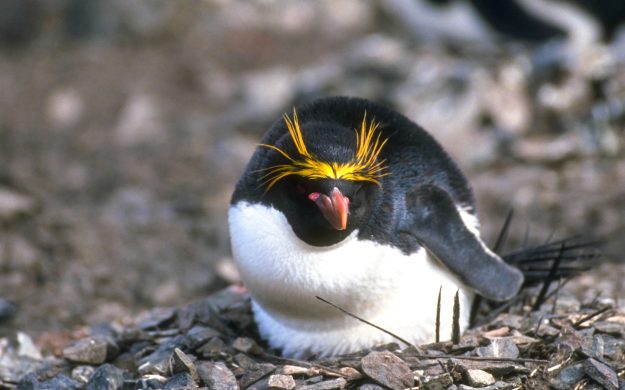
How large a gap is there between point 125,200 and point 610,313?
4.07 meters

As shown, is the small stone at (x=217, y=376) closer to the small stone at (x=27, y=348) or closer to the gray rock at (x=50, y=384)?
the gray rock at (x=50, y=384)

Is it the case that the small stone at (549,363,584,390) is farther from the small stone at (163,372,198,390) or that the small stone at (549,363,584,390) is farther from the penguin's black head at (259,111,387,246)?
the small stone at (163,372,198,390)

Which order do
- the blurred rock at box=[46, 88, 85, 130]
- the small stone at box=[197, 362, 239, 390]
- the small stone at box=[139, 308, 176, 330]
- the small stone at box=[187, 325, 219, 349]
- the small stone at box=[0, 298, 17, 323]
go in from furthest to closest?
the blurred rock at box=[46, 88, 85, 130]
the small stone at box=[0, 298, 17, 323]
the small stone at box=[139, 308, 176, 330]
the small stone at box=[187, 325, 219, 349]
the small stone at box=[197, 362, 239, 390]

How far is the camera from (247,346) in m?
3.28

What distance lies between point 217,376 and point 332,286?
1.58 ft

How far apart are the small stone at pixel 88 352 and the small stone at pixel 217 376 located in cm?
49

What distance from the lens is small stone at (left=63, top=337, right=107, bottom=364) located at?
3410 mm

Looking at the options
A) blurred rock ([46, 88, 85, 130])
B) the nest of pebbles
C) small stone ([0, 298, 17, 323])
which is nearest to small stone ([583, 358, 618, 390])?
the nest of pebbles

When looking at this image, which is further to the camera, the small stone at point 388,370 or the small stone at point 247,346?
the small stone at point 247,346

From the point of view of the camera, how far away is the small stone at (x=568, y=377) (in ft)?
9.70

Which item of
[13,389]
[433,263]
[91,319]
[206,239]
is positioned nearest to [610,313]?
[433,263]

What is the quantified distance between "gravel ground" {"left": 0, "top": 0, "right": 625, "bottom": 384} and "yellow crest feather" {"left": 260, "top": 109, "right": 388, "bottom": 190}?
130cm

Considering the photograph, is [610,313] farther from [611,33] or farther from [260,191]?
[611,33]

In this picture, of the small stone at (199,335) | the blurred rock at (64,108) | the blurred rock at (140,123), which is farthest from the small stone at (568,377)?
the blurred rock at (64,108)
